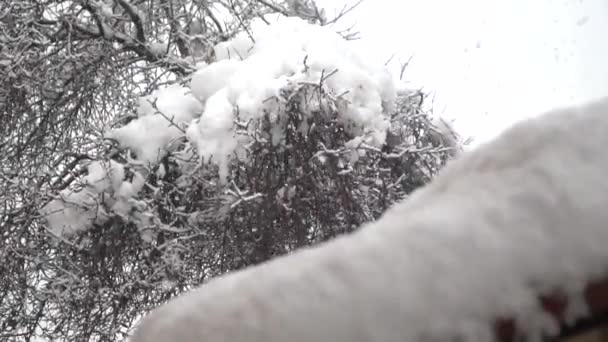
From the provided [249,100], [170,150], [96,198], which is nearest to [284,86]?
[249,100]

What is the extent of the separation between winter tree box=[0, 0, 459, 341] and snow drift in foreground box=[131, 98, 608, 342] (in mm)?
2335

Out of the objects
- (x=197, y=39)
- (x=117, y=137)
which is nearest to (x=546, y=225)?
(x=117, y=137)

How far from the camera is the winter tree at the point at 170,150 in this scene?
10.5ft

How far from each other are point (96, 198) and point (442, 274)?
3166 millimetres

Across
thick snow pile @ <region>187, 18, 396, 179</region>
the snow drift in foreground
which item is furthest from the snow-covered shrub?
the snow drift in foreground

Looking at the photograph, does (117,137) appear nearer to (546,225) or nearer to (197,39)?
(197,39)

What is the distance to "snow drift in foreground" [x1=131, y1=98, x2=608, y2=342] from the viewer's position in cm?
64

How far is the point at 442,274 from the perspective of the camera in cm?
65

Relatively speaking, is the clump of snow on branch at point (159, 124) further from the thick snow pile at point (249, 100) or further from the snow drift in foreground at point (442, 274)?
the snow drift in foreground at point (442, 274)

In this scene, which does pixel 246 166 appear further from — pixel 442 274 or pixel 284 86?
pixel 442 274

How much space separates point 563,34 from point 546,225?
6.60 m

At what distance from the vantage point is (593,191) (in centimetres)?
71

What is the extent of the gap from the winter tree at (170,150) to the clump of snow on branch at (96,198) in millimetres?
12

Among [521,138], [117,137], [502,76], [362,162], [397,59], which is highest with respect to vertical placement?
[502,76]
